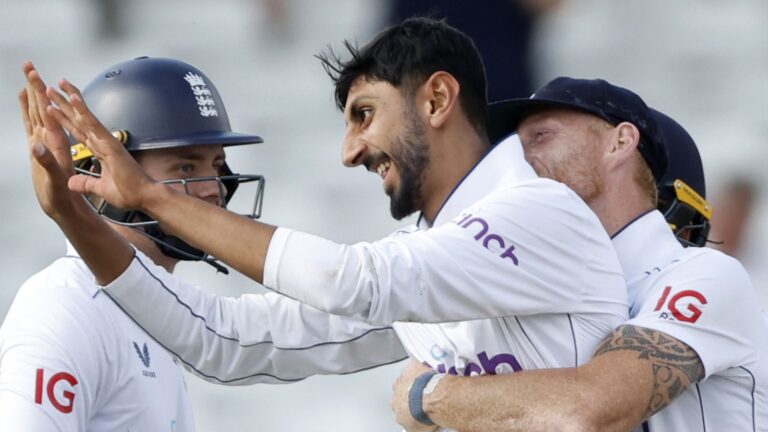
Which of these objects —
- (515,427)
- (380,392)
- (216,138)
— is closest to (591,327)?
(515,427)

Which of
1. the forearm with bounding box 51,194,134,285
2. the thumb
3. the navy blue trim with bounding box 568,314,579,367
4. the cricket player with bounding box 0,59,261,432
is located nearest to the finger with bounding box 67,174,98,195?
the thumb

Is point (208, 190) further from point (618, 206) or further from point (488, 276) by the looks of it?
point (488, 276)

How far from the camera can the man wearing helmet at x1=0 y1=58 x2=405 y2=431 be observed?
3783mm

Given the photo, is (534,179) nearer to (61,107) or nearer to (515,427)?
(515,427)

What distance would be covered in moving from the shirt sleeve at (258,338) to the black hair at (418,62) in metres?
0.59

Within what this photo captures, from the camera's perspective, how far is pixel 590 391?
3428 millimetres

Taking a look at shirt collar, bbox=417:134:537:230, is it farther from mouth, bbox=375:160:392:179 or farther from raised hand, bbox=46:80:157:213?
raised hand, bbox=46:80:157:213

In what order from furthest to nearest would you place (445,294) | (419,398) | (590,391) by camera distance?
1. (419,398)
2. (590,391)
3. (445,294)

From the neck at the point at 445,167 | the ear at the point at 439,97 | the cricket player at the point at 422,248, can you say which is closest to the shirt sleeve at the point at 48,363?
the cricket player at the point at 422,248

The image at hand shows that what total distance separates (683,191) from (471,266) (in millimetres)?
1668

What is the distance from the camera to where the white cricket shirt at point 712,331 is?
11.8ft

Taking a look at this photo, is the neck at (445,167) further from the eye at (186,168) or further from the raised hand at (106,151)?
the eye at (186,168)

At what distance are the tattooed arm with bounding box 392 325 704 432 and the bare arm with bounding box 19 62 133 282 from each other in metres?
0.84

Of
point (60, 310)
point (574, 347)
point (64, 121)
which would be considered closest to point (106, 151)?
point (64, 121)
